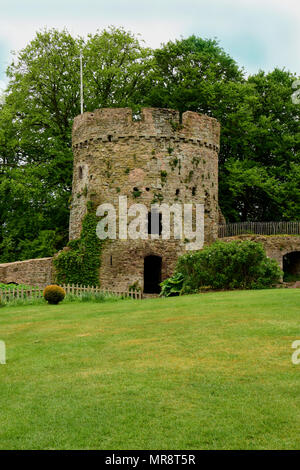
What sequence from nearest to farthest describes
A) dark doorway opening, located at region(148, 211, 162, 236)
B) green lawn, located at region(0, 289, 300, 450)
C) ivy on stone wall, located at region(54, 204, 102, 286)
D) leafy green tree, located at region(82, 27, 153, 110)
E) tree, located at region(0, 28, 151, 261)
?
green lawn, located at region(0, 289, 300, 450), ivy on stone wall, located at region(54, 204, 102, 286), dark doorway opening, located at region(148, 211, 162, 236), tree, located at region(0, 28, 151, 261), leafy green tree, located at region(82, 27, 153, 110)

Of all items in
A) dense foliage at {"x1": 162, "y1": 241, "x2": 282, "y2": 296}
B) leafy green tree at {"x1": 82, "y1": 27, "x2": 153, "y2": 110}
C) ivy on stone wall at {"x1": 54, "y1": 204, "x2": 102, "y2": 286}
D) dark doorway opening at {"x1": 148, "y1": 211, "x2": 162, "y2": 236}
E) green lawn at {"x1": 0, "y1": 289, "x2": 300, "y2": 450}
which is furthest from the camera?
leafy green tree at {"x1": 82, "y1": 27, "x2": 153, "y2": 110}

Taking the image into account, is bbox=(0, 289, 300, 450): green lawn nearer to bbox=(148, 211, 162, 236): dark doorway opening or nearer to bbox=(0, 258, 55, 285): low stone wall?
bbox=(0, 258, 55, 285): low stone wall

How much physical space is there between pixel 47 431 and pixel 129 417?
3.59ft

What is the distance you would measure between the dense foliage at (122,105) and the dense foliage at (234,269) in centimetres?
1274

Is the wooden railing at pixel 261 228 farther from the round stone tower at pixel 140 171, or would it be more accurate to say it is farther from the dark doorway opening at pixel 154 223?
the dark doorway opening at pixel 154 223

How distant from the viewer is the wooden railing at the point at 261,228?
102 ft

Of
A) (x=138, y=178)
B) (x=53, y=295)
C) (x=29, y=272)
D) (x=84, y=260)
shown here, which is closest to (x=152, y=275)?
(x=84, y=260)

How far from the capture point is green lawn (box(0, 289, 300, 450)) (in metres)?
6.71

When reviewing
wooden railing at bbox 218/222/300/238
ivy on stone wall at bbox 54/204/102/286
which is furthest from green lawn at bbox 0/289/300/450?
wooden railing at bbox 218/222/300/238

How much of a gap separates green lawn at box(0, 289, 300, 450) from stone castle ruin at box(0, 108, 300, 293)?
13.4 m

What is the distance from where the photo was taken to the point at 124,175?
2839cm

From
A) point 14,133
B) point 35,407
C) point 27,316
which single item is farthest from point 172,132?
point 35,407

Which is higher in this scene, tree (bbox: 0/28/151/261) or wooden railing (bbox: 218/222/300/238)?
tree (bbox: 0/28/151/261)

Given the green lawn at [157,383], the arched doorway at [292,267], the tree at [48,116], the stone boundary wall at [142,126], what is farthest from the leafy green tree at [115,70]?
the green lawn at [157,383]
